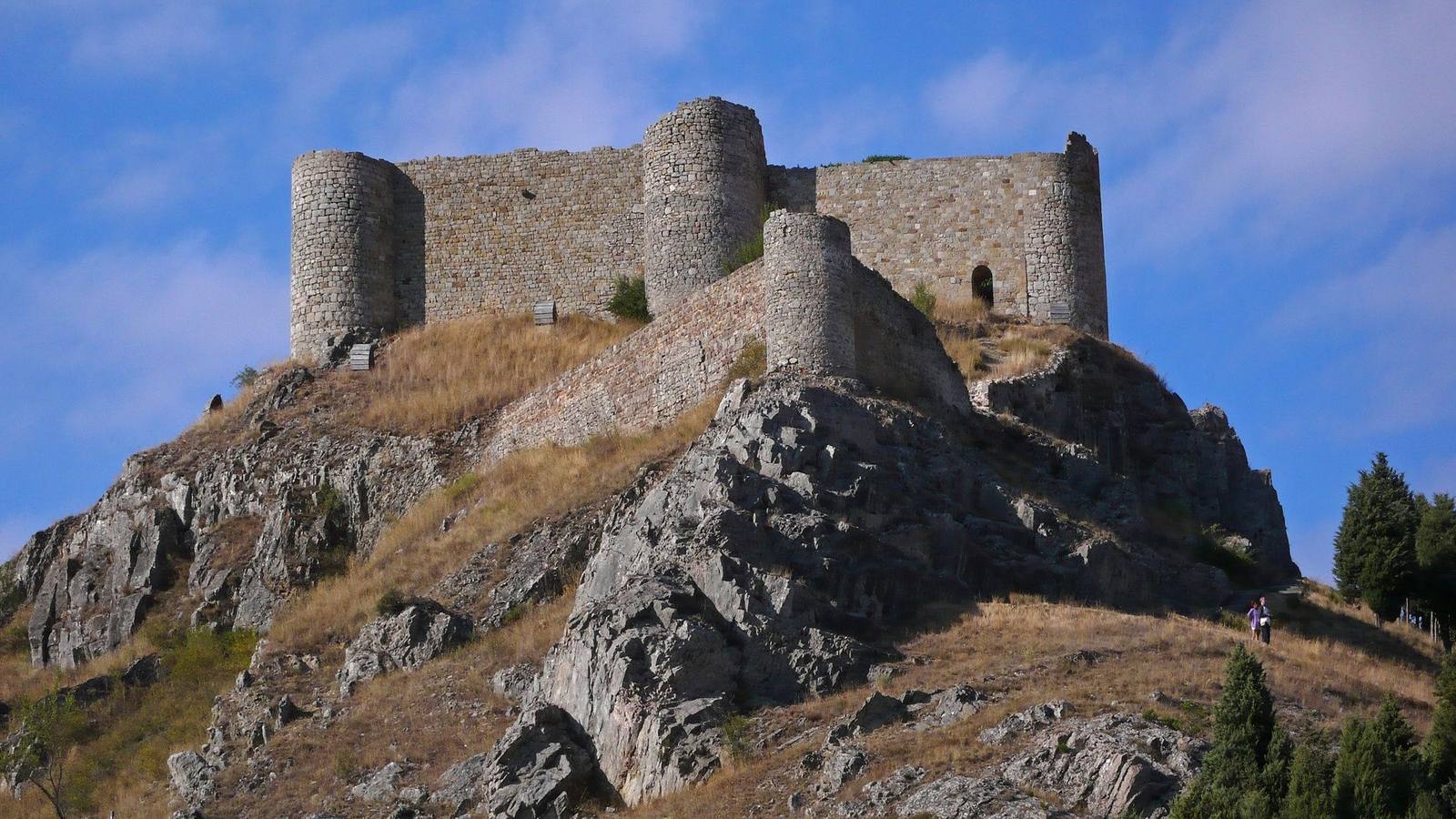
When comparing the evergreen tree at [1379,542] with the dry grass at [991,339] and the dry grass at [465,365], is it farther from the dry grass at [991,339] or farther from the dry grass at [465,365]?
the dry grass at [465,365]

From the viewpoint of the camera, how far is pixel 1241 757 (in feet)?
82.6

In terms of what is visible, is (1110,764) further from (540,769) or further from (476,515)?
(476,515)

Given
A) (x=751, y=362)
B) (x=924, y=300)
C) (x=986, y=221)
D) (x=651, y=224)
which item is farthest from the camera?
(x=986, y=221)

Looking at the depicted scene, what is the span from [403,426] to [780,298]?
Result: 42.7ft

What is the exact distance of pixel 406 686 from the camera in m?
34.1

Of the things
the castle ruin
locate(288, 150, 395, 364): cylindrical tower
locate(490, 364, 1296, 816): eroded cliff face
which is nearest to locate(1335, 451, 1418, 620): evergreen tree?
locate(490, 364, 1296, 816): eroded cliff face

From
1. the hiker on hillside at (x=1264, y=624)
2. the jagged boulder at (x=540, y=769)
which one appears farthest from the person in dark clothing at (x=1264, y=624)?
the jagged boulder at (x=540, y=769)

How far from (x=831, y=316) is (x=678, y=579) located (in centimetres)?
736

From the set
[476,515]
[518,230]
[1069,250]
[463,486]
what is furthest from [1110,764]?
[518,230]

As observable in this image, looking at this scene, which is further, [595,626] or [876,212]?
[876,212]

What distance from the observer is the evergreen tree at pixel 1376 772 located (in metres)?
24.3

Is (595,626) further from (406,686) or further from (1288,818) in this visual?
(1288,818)

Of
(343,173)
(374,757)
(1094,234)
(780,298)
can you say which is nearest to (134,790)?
(374,757)

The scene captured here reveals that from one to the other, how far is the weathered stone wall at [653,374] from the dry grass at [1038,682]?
915 cm
